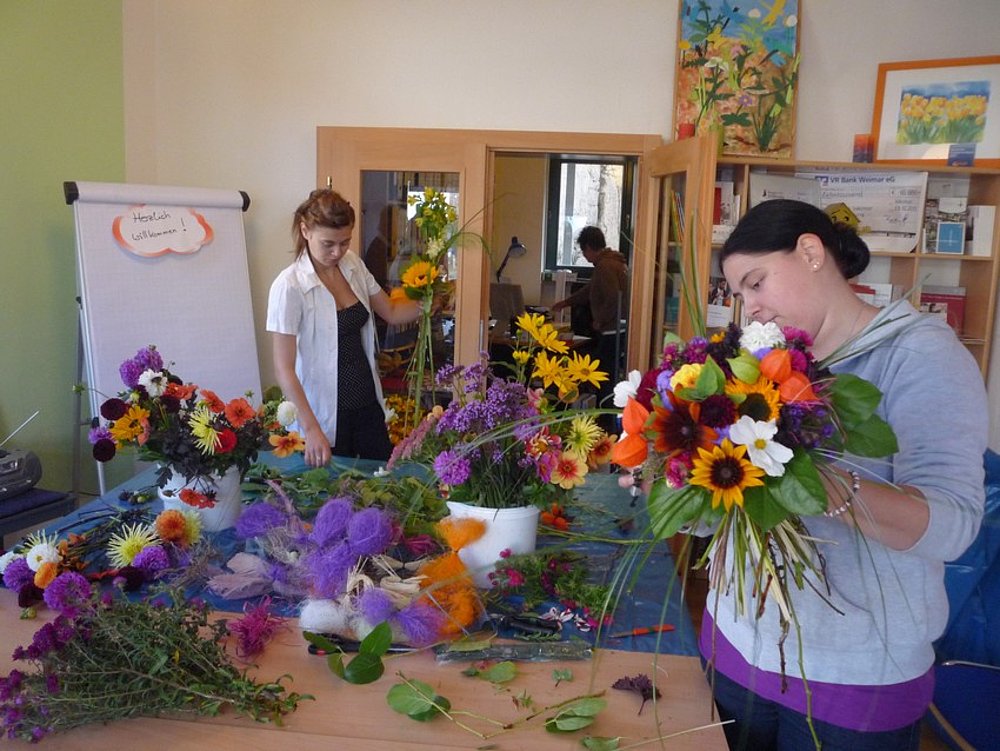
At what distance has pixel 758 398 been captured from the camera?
1036 millimetres

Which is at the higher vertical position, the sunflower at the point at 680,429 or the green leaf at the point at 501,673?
the sunflower at the point at 680,429

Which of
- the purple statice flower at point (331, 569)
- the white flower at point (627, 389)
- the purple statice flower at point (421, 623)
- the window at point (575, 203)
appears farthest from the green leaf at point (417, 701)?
the window at point (575, 203)

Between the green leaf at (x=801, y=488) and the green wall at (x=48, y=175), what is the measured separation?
3.52 m

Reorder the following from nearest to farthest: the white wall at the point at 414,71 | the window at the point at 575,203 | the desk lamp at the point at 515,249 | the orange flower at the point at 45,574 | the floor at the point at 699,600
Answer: the orange flower at the point at 45,574
the floor at the point at 699,600
the white wall at the point at 414,71
the window at the point at 575,203
the desk lamp at the point at 515,249

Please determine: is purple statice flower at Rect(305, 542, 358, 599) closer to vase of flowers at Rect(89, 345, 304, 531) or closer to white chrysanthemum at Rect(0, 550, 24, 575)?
vase of flowers at Rect(89, 345, 304, 531)

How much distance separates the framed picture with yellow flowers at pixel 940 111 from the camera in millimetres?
4000

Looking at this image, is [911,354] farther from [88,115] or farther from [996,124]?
[88,115]

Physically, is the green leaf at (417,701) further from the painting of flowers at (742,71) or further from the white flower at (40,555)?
the painting of flowers at (742,71)

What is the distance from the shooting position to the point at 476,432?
1.74 meters

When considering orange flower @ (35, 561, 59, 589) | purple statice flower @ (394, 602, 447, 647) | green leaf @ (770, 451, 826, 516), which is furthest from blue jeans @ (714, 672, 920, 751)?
orange flower @ (35, 561, 59, 589)

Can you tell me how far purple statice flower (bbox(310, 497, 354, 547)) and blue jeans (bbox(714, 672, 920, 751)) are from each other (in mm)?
726

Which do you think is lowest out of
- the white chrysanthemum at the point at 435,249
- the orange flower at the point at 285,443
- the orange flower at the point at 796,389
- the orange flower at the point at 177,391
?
the orange flower at the point at 285,443

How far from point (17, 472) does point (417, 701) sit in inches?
90.9

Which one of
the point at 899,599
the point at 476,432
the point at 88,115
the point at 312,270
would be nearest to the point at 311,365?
the point at 312,270
